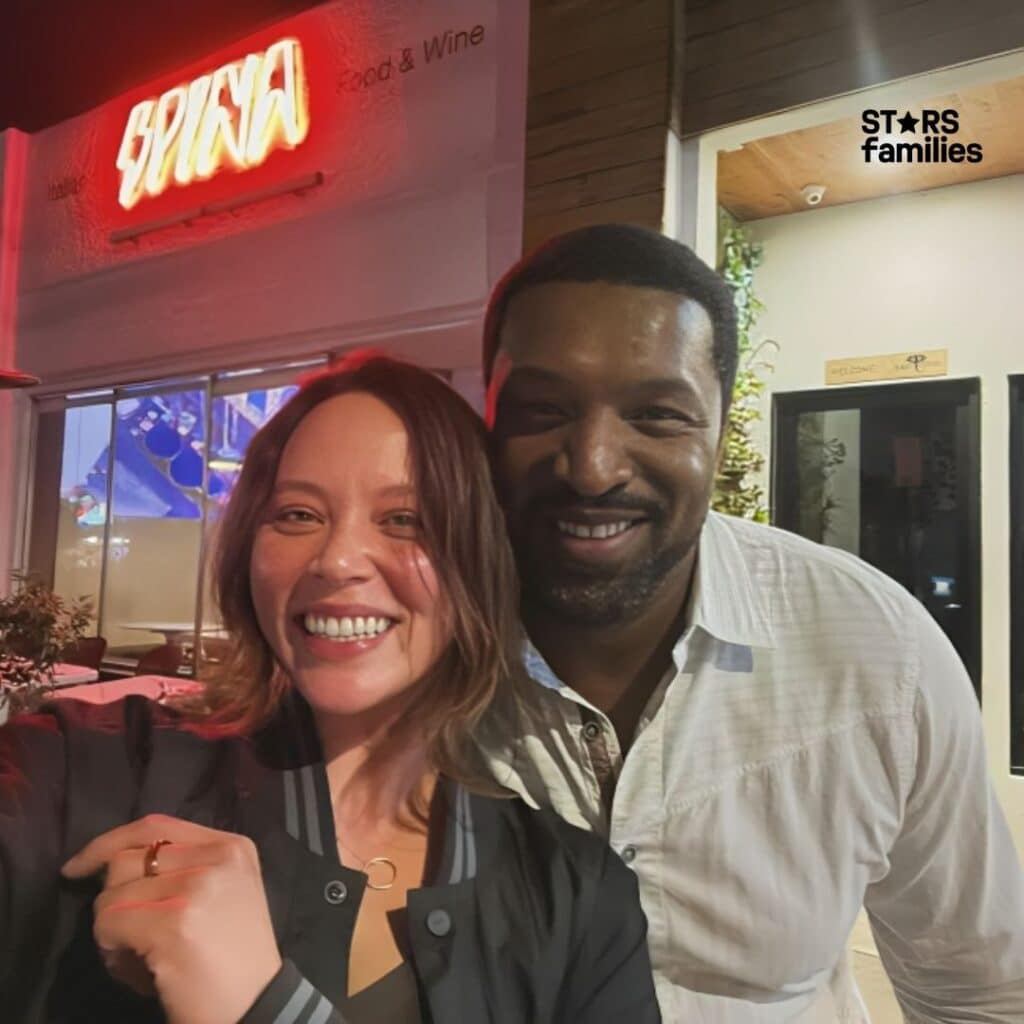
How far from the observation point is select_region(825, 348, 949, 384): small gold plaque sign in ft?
13.1

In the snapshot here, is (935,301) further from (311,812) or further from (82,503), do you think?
(82,503)

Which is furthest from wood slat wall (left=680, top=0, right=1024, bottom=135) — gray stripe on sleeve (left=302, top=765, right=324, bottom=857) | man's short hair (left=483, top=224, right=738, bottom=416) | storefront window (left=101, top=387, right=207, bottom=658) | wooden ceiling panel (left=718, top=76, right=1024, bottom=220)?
storefront window (left=101, top=387, right=207, bottom=658)

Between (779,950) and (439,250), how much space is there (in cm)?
321

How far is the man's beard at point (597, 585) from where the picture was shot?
108cm

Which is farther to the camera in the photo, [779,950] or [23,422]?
[23,422]

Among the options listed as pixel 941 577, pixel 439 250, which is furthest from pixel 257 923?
pixel 941 577

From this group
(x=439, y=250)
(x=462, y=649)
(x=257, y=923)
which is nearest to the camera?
(x=257, y=923)

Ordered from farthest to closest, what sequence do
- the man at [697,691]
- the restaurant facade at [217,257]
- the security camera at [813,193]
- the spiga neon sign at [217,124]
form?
the spiga neon sign at [217,124] → the security camera at [813,193] → the restaurant facade at [217,257] → the man at [697,691]

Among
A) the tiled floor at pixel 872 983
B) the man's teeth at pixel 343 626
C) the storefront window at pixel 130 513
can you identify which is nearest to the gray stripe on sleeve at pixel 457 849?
the man's teeth at pixel 343 626

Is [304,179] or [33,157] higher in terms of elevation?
[33,157]

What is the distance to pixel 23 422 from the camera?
20.8ft

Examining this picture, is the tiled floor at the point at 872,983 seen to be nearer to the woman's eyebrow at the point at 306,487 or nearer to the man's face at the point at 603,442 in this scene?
the man's face at the point at 603,442

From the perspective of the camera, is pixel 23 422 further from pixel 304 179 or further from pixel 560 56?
pixel 560 56

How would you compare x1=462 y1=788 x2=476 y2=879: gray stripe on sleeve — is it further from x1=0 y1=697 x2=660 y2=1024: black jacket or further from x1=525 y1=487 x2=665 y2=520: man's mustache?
x1=525 y1=487 x2=665 y2=520: man's mustache
